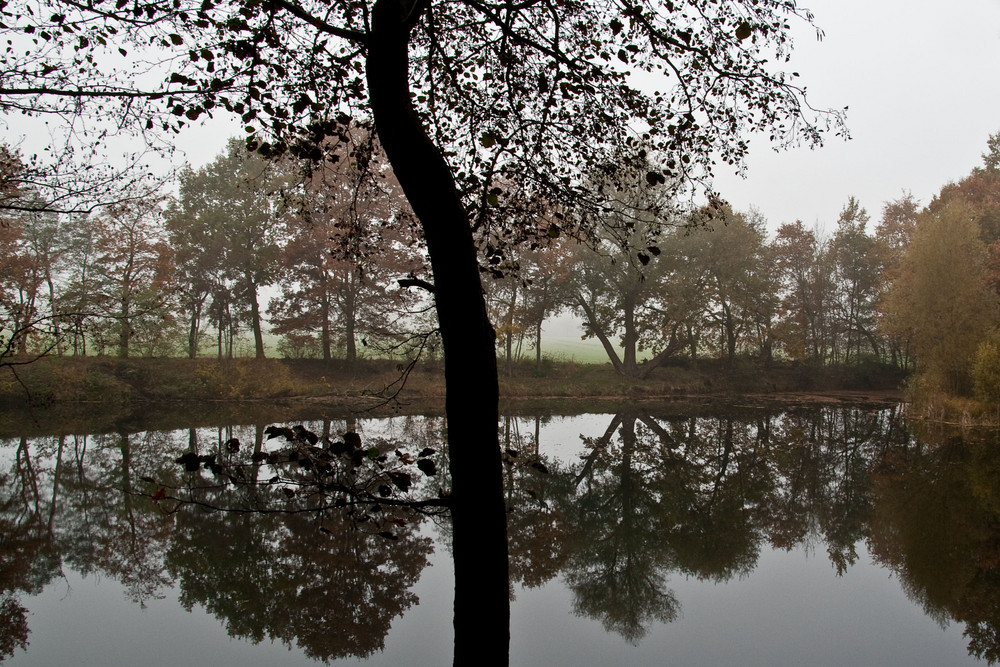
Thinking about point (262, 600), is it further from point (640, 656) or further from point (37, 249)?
point (37, 249)

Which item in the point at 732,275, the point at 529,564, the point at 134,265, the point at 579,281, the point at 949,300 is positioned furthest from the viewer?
the point at 579,281

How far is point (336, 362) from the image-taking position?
89.4 ft

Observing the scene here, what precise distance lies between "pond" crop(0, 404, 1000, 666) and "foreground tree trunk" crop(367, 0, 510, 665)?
150 millimetres

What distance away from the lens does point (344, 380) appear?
26.0m

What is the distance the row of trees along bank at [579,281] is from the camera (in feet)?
64.9

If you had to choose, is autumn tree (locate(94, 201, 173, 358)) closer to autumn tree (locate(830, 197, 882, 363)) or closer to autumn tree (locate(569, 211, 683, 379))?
autumn tree (locate(569, 211, 683, 379))

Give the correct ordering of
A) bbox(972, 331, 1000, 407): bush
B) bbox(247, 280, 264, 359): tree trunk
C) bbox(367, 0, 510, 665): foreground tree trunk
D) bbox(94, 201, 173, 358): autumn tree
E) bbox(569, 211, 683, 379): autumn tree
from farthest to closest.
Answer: bbox(569, 211, 683, 379): autumn tree
bbox(247, 280, 264, 359): tree trunk
bbox(94, 201, 173, 358): autumn tree
bbox(972, 331, 1000, 407): bush
bbox(367, 0, 510, 665): foreground tree trunk

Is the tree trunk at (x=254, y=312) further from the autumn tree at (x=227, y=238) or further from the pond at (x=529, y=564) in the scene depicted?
the pond at (x=529, y=564)

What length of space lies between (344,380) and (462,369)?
23.9m

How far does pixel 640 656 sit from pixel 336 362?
23.1m

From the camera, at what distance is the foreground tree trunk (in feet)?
9.69

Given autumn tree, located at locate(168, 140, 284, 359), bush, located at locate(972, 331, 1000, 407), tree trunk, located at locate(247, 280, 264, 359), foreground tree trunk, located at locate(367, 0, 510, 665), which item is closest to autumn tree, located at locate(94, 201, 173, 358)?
autumn tree, located at locate(168, 140, 284, 359)

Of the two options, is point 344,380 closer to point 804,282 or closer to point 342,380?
point 342,380

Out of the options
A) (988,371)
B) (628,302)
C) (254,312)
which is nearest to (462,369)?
(988,371)
